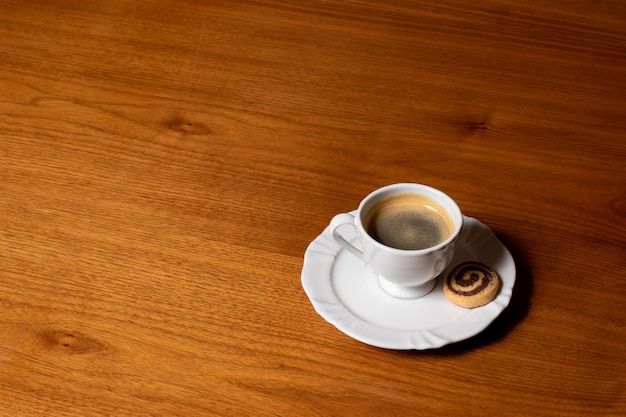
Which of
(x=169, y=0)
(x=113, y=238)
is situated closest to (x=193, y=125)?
(x=113, y=238)

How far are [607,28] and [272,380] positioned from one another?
30.6 inches

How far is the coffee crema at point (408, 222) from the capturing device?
2.38 ft

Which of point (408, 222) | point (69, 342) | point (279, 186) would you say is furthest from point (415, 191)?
point (69, 342)

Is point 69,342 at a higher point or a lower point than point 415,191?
lower

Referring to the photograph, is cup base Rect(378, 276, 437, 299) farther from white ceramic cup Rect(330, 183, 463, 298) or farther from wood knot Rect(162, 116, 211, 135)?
wood knot Rect(162, 116, 211, 135)

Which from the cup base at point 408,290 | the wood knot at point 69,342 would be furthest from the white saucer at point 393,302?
the wood knot at point 69,342

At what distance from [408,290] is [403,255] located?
7 centimetres

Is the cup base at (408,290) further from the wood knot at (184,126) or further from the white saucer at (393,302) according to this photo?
the wood knot at (184,126)

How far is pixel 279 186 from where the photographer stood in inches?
35.4

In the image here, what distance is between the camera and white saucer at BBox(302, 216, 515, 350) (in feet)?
2.30

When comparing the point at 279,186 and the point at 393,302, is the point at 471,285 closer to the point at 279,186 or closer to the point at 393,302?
the point at 393,302

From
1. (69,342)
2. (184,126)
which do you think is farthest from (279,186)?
(69,342)

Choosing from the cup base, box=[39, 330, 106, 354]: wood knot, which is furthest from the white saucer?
box=[39, 330, 106, 354]: wood knot

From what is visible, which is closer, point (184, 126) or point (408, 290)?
point (408, 290)
